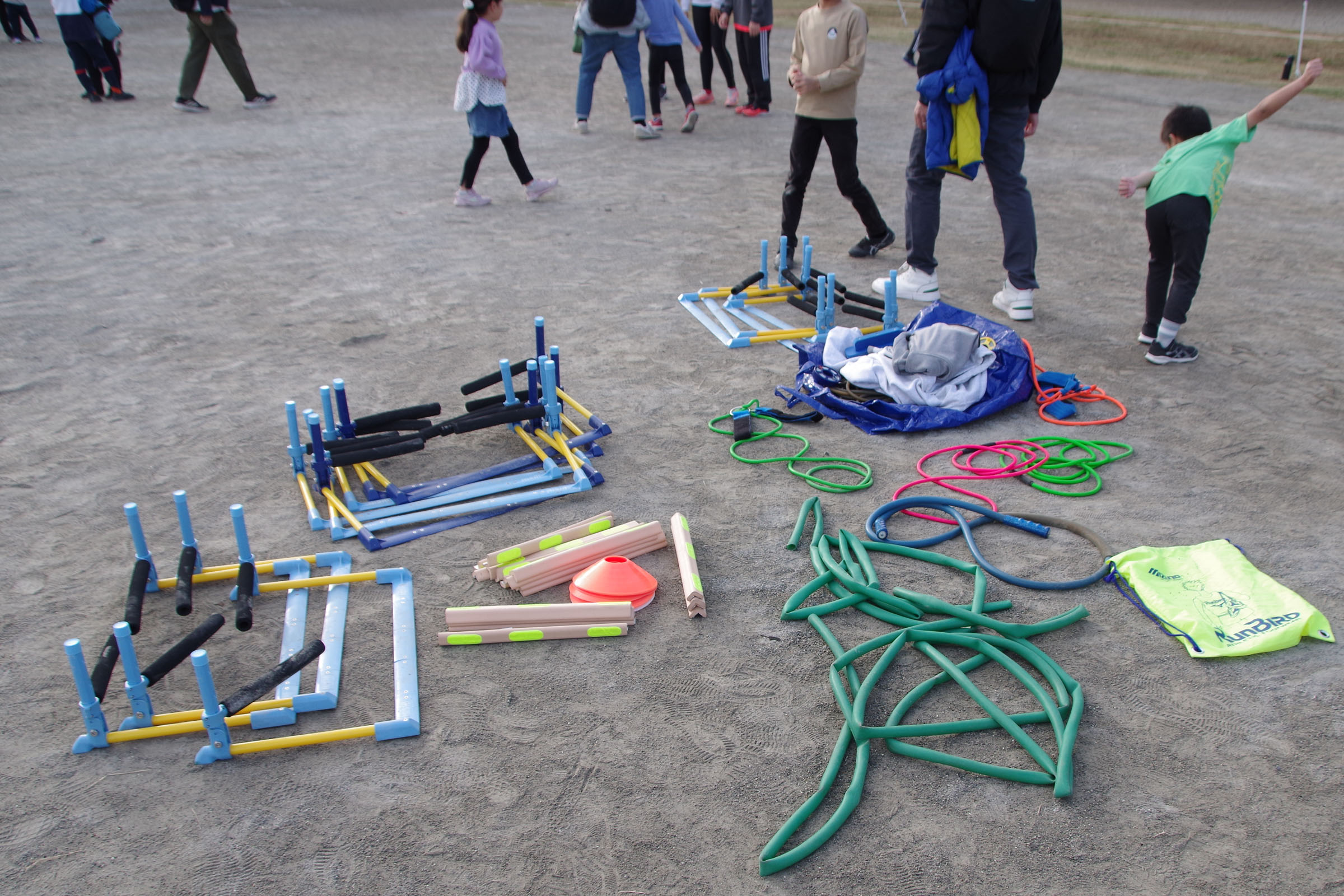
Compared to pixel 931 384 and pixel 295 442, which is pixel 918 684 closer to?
pixel 931 384

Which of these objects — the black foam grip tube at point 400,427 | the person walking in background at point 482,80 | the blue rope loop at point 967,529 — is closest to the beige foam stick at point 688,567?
the blue rope loop at point 967,529

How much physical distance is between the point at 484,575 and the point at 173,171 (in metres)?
7.87

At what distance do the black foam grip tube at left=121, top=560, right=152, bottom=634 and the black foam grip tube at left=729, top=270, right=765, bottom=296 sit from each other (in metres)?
3.98

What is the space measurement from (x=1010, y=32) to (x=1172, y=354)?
205 centimetres

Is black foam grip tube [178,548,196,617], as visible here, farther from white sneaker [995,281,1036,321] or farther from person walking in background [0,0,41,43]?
person walking in background [0,0,41,43]

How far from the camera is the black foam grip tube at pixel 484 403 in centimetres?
465

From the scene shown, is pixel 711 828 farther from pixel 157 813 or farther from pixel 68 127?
pixel 68 127

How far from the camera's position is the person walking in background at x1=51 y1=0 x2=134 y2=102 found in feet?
38.8

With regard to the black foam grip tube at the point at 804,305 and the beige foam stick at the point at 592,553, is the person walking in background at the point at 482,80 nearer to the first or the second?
→ the black foam grip tube at the point at 804,305

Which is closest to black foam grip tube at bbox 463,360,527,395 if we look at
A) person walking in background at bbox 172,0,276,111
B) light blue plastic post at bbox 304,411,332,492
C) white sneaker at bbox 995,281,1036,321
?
A: light blue plastic post at bbox 304,411,332,492

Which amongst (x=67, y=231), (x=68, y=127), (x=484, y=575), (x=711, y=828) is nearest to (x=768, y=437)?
(x=484, y=575)

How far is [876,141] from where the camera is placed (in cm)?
1053

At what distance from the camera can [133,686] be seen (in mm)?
2834

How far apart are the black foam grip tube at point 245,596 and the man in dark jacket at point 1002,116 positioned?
4.40m
